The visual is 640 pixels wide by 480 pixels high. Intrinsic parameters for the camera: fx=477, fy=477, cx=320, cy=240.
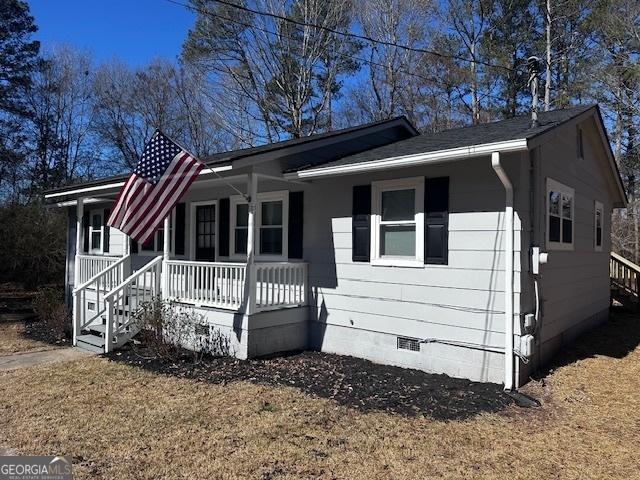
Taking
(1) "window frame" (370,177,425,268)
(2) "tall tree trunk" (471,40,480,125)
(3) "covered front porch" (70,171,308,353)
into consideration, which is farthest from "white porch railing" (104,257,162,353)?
(2) "tall tree trunk" (471,40,480,125)

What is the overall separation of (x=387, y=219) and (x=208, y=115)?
60.9 ft

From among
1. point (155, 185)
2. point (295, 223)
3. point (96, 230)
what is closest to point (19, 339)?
point (155, 185)

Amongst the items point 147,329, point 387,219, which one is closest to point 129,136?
point 147,329

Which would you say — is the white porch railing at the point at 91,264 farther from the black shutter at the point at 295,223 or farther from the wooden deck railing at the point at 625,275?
the wooden deck railing at the point at 625,275

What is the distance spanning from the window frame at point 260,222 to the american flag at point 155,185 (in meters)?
1.70

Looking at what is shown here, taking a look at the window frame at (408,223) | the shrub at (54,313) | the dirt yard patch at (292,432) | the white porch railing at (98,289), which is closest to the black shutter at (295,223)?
the window frame at (408,223)

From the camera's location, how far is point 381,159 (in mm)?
6648

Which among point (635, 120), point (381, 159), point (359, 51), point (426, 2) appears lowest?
point (381, 159)

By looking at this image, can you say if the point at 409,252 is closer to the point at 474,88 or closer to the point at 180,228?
the point at 180,228

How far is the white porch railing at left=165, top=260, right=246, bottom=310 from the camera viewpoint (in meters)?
7.38

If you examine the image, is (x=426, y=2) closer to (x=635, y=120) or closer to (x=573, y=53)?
(x=573, y=53)

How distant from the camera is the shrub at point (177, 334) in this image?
7.31 meters

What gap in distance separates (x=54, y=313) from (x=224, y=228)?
4182 mm

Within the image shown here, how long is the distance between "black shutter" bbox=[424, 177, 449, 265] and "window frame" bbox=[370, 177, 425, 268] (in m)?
0.08
